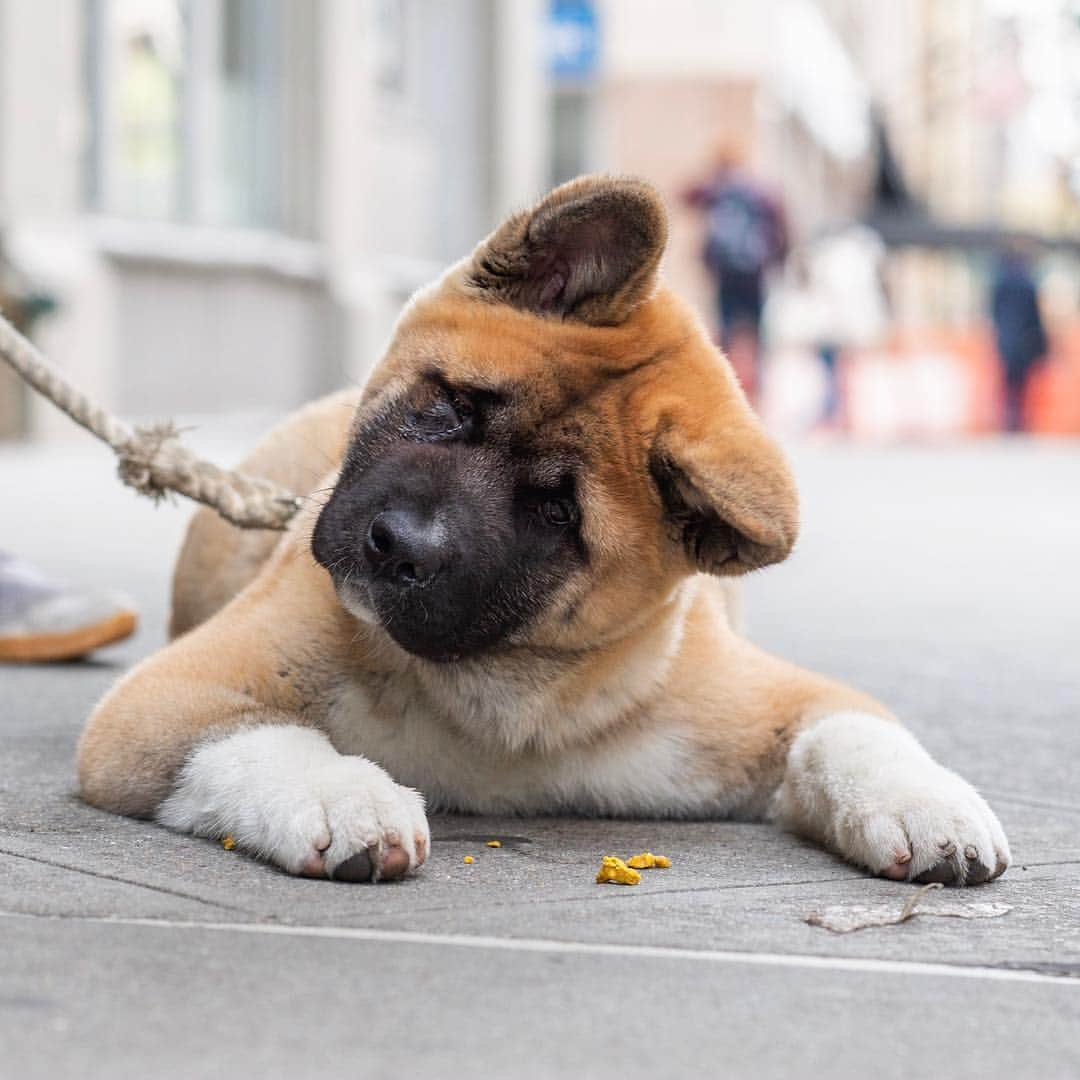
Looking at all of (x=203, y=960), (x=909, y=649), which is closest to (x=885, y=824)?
(x=203, y=960)

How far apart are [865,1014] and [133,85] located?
46.0 feet

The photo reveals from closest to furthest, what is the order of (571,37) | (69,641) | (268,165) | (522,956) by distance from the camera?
1. (522,956)
2. (69,641)
3. (268,165)
4. (571,37)

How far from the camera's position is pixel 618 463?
329 cm

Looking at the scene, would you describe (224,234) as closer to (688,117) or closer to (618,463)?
(618,463)

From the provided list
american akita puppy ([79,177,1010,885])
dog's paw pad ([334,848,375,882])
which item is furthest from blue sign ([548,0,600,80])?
dog's paw pad ([334,848,375,882])

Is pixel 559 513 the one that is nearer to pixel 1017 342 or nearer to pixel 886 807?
pixel 886 807

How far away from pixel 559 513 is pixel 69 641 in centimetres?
243

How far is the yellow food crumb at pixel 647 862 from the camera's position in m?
3.26

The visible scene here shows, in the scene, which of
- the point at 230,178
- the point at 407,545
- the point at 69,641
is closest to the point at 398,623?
the point at 407,545

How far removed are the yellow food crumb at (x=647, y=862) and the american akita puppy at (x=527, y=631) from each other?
34 cm

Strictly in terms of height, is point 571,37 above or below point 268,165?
→ above

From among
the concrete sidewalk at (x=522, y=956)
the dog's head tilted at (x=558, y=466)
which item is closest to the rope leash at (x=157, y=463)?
the concrete sidewalk at (x=522, y=956)

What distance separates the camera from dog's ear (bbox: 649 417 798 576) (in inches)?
125

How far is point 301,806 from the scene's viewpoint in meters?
3.07
